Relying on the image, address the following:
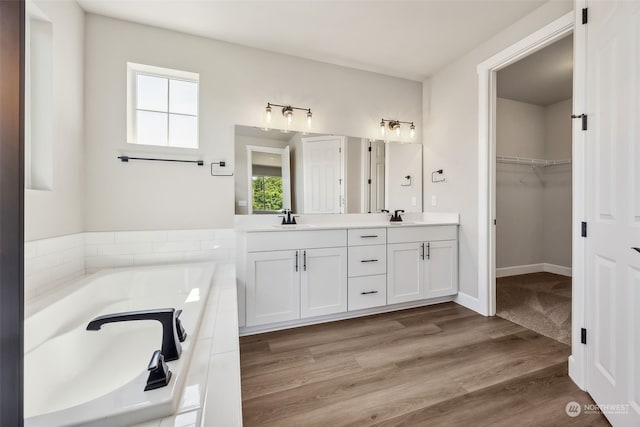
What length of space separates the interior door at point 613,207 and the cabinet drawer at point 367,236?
1.40 m

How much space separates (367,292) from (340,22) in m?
2.39

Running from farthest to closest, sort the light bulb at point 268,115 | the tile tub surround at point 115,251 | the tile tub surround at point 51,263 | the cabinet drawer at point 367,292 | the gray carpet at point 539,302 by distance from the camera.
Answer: the light bulb at point 268,115 → the cabinet drawer at point 367,292 → the gray carpet at point 539,302 → the tile tub surround at point 115,251 → the tile tub surround at point 51,263

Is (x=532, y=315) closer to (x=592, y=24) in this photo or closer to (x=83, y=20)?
(x=592, y=24)

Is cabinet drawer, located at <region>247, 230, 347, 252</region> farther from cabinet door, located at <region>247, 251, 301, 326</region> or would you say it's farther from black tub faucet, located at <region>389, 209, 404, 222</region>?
black tub faucet, located at <region>389, 209, 404, 222</region>

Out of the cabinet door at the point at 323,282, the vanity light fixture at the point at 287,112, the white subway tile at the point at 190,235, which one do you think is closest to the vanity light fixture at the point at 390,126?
the vanity light fixture at the point at 287,112

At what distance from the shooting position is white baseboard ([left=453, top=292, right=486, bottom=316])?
2.64 meters

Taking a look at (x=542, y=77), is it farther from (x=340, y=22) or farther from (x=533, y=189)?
(x=340, y=22)

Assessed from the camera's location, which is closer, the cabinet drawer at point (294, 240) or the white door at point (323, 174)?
the cabinet drawer at point (294, 240)

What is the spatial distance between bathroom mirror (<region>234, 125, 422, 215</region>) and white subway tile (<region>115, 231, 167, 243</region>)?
26.6 inches

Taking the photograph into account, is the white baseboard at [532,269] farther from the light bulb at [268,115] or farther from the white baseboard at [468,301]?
the light bulb at [268,115]

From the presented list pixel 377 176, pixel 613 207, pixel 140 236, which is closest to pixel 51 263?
pixel 140 236

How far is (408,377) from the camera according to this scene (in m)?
1.63

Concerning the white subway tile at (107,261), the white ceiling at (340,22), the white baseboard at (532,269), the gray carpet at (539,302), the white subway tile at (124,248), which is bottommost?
the gray carpet at (539,302)

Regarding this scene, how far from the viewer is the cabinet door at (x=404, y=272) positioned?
2.61 meters
